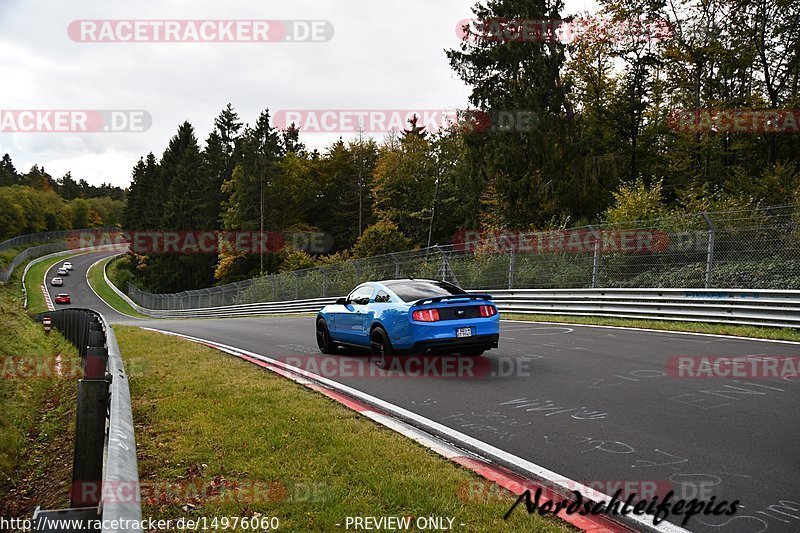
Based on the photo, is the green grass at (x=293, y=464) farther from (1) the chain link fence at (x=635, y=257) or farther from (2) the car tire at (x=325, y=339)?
(1) the chain link fence at (x=635, y=257)

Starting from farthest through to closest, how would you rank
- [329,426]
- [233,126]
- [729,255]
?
[233,126] → [729,255] → [329,426]

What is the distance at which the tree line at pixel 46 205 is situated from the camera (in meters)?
102

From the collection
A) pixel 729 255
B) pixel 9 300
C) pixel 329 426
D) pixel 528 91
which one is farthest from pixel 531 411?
pixel 528 91

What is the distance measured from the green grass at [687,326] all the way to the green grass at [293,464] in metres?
8.73

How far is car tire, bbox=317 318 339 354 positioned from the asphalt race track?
2.43ft

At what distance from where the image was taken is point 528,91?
28.5 m

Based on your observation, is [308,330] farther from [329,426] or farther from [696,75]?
[696,75]

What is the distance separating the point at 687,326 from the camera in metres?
13.4

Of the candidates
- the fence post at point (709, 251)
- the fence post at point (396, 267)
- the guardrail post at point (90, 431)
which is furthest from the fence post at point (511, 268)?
the guardrail post at point (90, 431)

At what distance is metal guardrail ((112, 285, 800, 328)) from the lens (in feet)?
40.0

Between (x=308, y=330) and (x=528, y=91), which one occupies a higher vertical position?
(x=528, y=91)

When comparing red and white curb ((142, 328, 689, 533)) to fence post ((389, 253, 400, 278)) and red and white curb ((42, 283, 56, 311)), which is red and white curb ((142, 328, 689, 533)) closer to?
fence post ((389, 253, 400, 278))

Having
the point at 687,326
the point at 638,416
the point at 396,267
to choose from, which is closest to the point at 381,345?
the point at 638,416

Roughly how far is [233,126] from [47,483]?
8606cm
